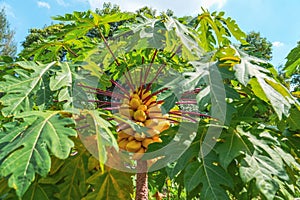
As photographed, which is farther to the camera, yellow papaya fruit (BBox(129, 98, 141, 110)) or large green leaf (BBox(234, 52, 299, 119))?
yellow papaya fruit (BBox(129, 98, 141, 110))

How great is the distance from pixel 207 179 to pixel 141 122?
0.99 ft

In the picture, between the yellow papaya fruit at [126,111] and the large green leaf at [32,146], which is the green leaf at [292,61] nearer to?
the yellow papaya fruit at [126,111]

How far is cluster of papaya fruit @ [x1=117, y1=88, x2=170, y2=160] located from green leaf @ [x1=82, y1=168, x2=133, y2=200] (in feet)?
0.27

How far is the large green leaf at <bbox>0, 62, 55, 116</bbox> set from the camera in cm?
95

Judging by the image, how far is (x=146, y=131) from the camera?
3.48 ft

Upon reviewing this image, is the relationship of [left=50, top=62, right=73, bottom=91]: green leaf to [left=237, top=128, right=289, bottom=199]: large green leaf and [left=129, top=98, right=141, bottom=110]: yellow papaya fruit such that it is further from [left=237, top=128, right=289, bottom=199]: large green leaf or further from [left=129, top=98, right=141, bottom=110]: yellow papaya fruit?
[left=237, top=128, right=289, bottom=199]: large green leaf

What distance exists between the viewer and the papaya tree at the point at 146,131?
0.86m

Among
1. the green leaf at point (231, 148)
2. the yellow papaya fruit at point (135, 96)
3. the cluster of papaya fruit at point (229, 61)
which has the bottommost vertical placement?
the green leaf at point (231, 148)

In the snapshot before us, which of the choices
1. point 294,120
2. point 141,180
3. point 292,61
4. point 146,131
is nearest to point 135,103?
point 146,131

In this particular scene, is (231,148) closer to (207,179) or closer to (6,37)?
(207,179)

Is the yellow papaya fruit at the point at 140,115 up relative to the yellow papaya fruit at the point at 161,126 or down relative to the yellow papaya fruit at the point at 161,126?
up

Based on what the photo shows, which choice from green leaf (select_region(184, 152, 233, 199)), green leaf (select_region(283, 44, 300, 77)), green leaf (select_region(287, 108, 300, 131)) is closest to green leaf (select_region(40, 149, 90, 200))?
green leaf (select_region(184, 152, 233, 199))

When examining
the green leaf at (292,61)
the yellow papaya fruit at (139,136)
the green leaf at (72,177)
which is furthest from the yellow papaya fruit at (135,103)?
the green leaf at (292,61)

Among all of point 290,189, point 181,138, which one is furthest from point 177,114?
point 290,189
